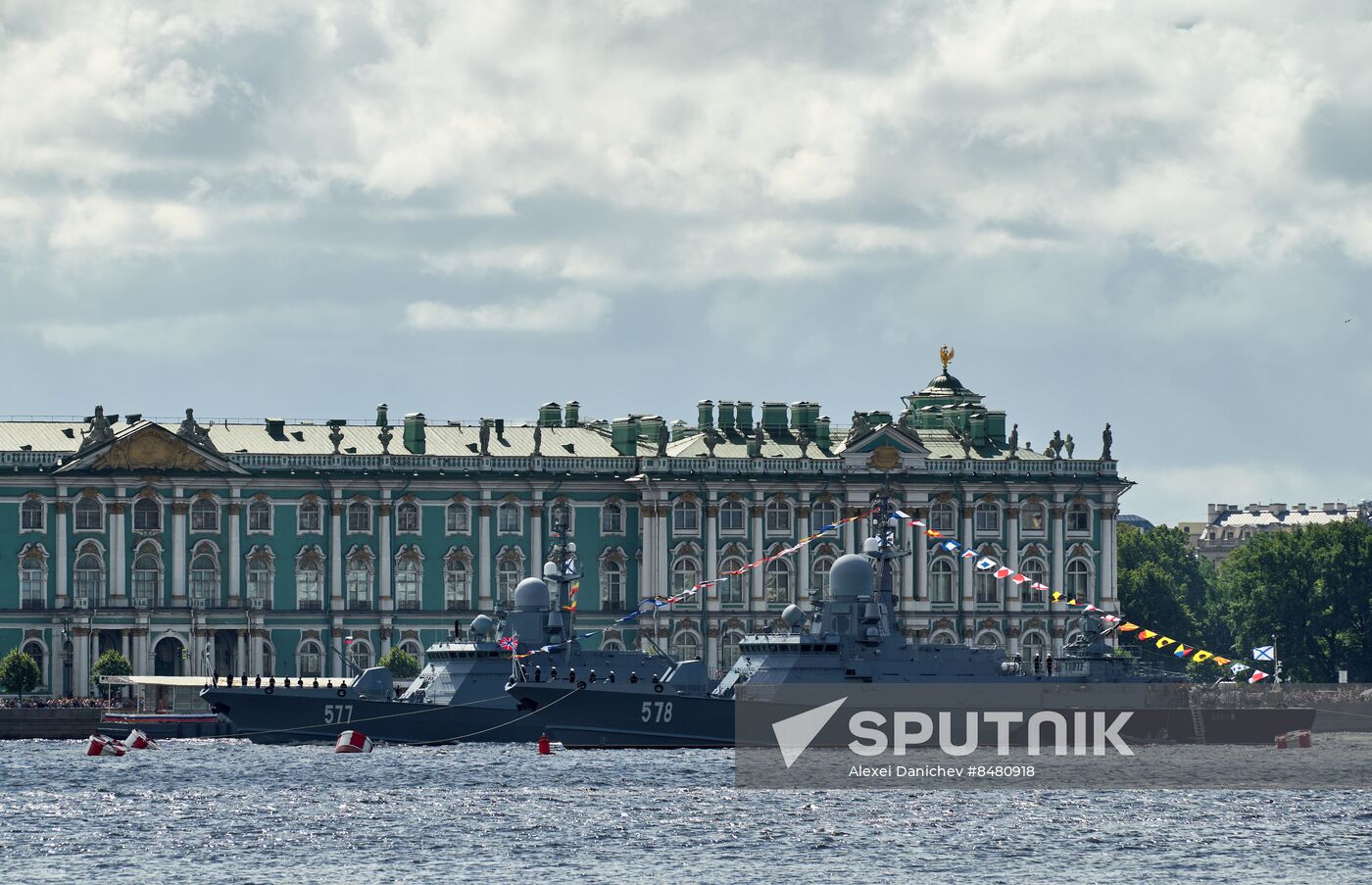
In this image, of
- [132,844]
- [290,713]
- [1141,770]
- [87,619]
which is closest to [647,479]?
[87,619]

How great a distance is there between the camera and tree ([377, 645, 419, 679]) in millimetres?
162250

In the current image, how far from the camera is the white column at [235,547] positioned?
541 ft

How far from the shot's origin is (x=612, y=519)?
568 ft

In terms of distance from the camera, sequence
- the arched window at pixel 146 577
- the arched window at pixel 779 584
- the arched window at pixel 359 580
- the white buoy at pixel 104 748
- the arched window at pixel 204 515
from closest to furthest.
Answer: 1. the white buoy at pixel 104 748
2. the arched window at pixel 146 577
3. the arched window at pixel 204 515
4. the arched window at pixel 359 580
5. the arched window at pixel 779 584

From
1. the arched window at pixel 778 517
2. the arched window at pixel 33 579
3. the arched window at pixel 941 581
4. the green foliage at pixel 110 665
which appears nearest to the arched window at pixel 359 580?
the green foliage at pixel 110 665

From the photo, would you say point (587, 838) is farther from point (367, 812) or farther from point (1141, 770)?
point (1141, 770)

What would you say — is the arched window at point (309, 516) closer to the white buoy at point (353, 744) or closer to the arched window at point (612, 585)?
the arched window at point (612, 585)

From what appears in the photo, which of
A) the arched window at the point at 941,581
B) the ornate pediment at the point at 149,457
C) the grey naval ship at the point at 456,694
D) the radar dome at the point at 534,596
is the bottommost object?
the grey naval ship at the point at 456,694

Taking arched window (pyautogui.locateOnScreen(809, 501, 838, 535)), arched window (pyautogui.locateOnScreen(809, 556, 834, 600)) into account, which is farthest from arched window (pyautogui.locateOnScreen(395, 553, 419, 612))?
arched window (pyautogui.locateOnScreen(809, 501, 838, 535))

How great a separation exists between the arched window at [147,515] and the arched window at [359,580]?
35.3 feet

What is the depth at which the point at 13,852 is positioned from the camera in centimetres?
8306

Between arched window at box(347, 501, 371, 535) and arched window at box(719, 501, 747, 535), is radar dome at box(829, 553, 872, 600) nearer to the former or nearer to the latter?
arched window at box(347, 501, 371, 535)

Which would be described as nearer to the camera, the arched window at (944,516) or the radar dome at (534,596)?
the radar dome at (534,596)

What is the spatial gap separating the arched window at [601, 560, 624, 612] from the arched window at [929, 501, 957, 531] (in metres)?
19.0
